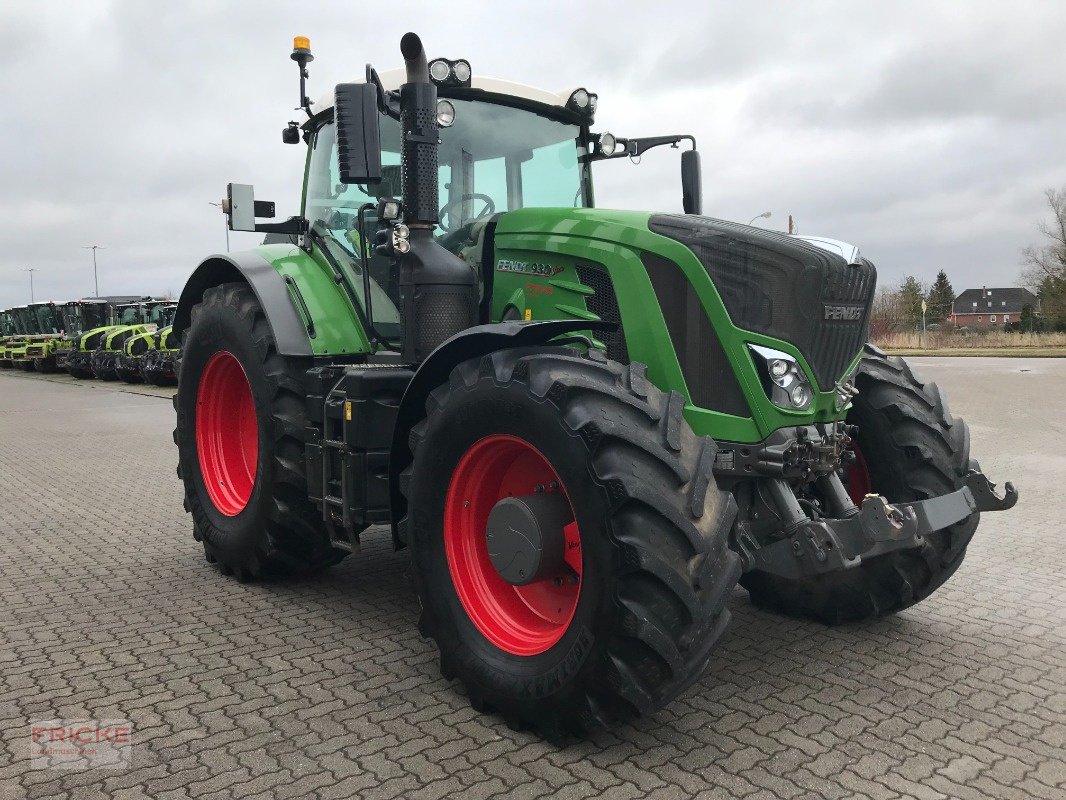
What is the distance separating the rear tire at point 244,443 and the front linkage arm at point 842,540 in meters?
2.50

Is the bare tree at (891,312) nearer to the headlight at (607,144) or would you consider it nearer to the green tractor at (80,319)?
the green tractor at (80,319)

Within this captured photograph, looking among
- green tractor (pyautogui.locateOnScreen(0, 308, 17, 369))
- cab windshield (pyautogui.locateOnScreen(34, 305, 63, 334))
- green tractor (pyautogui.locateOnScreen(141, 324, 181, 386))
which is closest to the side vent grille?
green tractor (pyautogui.locateOnScreen(141, 324, 181, 386))

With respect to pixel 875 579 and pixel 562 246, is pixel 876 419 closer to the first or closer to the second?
pixel 875 579

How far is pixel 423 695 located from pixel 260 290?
247 cm

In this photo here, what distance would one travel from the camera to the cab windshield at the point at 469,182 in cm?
483

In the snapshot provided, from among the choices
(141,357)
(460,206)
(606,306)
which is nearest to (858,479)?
(606,306)

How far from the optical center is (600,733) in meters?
3.31

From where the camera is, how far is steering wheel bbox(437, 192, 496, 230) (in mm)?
4793

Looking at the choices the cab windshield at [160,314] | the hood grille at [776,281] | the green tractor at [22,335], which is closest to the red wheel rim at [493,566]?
the hood grille at [776,281]

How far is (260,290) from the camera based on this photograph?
509 cm

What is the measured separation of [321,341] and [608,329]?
1773 mm

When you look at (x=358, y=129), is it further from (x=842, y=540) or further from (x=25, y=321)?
(x=25, y=321)

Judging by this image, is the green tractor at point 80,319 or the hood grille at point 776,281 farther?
the green tractor at point 80,319

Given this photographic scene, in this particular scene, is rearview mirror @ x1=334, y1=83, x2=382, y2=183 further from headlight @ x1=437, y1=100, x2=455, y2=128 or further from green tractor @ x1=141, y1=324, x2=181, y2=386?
green tractor @ x1=141, y1=324, x2=181, y2=386
